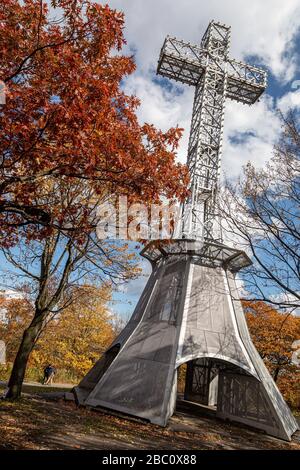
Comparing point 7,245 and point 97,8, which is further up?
point 97,8

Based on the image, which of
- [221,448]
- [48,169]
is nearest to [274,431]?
[221,448]

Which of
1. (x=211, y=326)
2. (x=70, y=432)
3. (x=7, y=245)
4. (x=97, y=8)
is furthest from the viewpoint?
(x=211, y=326)

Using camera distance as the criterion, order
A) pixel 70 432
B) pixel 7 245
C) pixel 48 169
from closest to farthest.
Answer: pixel 48 169
pixel 70 432
pixel 7 245

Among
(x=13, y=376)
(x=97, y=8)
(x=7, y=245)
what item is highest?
(x=97, y=8)

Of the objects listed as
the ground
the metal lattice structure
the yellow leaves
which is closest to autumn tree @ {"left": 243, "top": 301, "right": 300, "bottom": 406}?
the metal lattice structure

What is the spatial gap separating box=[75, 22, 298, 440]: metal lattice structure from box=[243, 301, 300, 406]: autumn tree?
26.1 feet

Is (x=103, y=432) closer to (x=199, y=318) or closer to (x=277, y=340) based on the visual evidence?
(x=199, y=318)

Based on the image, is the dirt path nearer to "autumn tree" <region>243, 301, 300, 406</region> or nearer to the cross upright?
the cross upright

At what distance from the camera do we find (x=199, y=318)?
15.1m

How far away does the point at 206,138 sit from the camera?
1750 centimetres

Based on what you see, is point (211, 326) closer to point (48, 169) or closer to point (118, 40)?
point (48, 169)

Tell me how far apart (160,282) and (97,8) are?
13230 mm

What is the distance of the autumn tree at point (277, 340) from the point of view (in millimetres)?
25922

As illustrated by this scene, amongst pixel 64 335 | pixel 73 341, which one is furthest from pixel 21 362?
pixel 73 341
